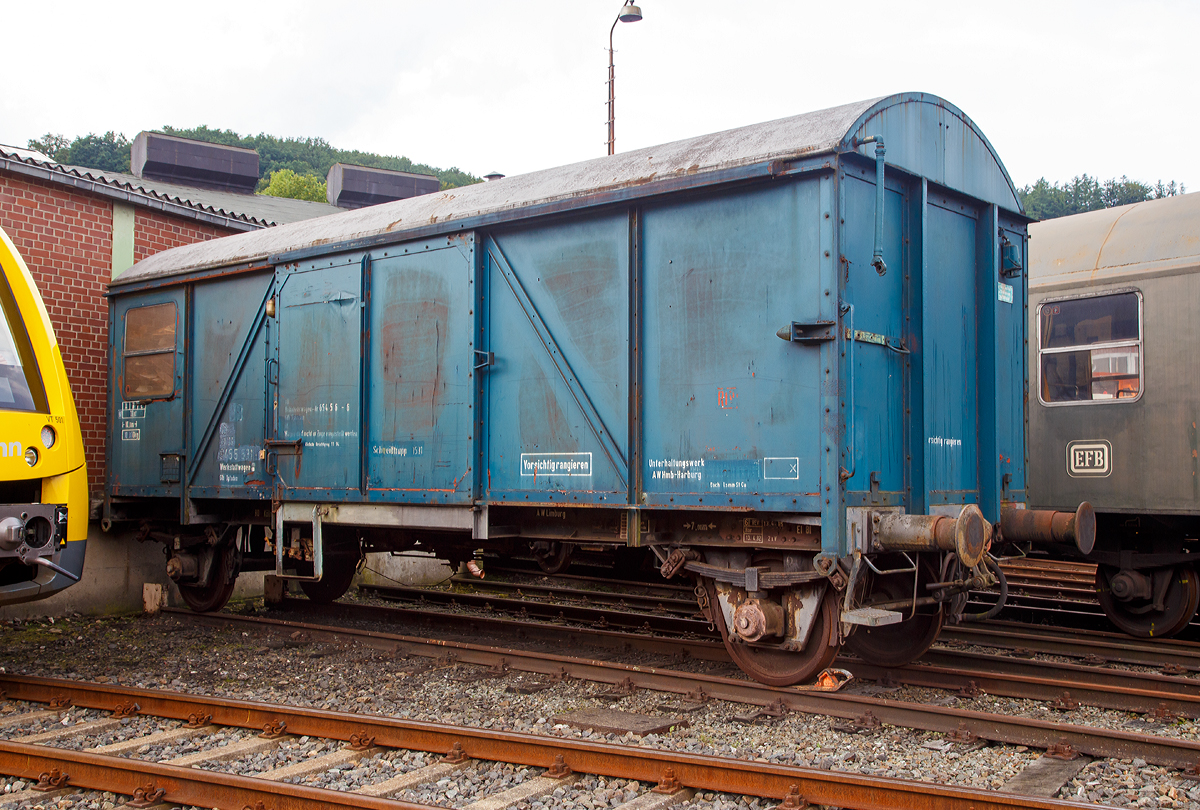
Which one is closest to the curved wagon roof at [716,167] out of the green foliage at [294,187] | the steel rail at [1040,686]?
the steel rail at [1040,686]

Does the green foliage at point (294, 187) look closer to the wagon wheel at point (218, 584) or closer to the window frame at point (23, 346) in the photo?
the wagon wheel at point (218, 584)

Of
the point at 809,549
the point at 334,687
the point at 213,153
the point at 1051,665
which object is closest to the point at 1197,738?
the point at 1051,665

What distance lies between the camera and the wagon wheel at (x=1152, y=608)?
8297mm

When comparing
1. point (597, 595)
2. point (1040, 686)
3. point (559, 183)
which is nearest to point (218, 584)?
point (597, 595)

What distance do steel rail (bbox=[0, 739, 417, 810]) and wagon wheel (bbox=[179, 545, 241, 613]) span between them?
4540 millimetres

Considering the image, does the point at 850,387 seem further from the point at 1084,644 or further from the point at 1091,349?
the point at 1091,349

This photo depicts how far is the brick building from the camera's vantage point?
10.2 metres

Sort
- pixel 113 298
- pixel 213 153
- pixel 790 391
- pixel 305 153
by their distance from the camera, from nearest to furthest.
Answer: pixel 790 391, pixel 113 298, pixel 213 153, pixel 305 153

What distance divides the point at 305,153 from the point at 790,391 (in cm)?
7453

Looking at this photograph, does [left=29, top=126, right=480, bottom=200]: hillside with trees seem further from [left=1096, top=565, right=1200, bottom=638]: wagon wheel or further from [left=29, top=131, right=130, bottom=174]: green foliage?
[left=1096, top=565, right=1200, bottom=638]: wagon wheel

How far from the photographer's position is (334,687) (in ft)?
22.1

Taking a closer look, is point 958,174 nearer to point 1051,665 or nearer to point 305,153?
point 1051,665

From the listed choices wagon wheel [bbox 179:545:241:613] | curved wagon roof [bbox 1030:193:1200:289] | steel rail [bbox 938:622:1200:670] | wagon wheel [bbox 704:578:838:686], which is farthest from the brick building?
curved wagon roof [bbox 1030:193:1200:289]

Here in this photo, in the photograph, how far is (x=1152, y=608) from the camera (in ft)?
27.7
